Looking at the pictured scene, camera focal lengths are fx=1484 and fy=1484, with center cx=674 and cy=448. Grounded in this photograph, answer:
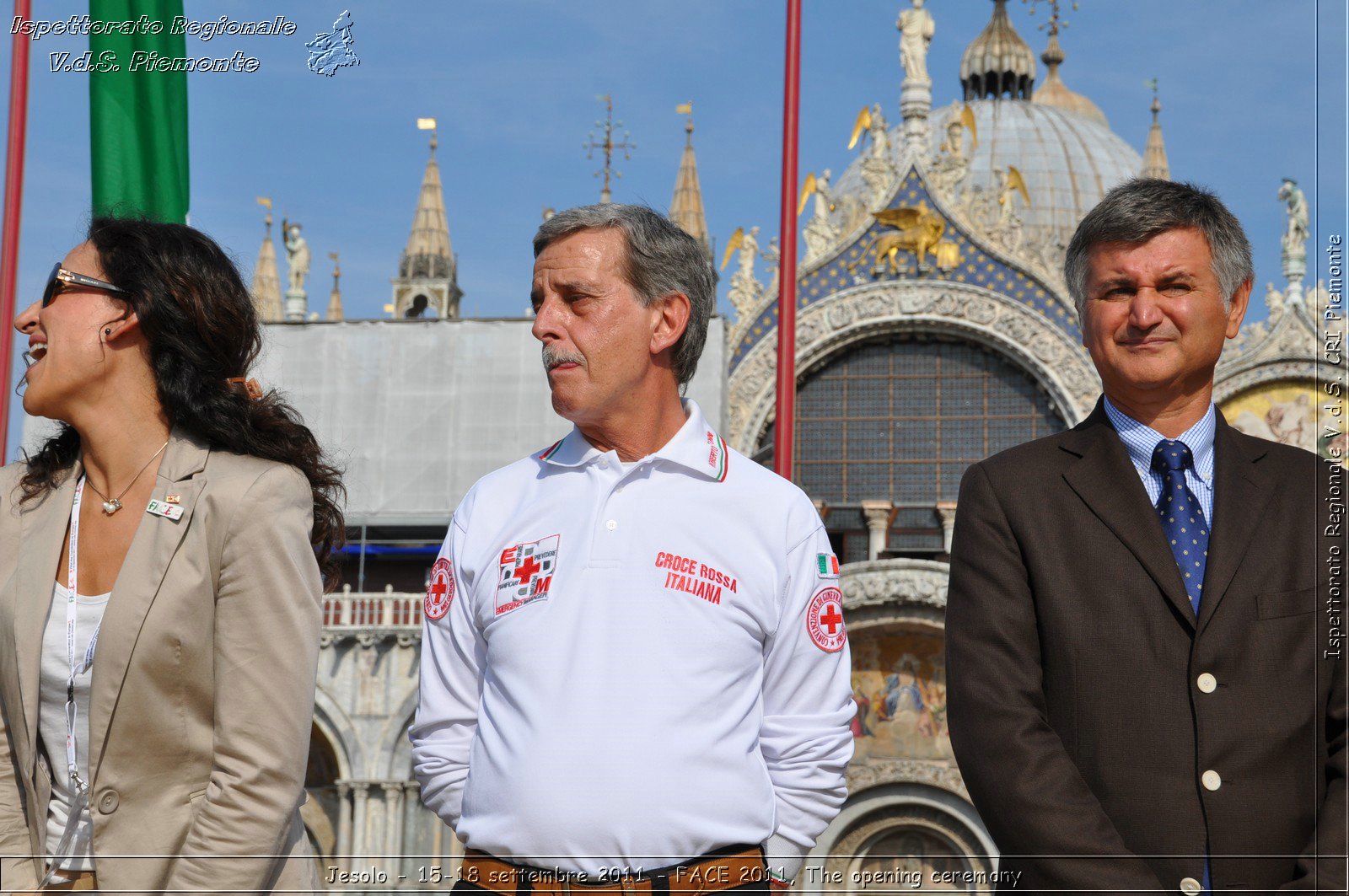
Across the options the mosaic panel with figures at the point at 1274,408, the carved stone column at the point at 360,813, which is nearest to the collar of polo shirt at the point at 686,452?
the carved stone column at the point at 360,813

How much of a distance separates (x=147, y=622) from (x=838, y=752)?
1.43 metres

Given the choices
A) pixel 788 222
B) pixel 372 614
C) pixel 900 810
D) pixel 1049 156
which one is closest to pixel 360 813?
pixel 372 614

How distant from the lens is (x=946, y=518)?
22.3 meters

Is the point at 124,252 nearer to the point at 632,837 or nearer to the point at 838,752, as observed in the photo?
the point at 632,837

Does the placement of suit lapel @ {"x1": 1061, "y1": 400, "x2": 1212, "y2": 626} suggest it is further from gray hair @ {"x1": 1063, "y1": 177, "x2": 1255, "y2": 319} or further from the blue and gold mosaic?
the blue and gold mosaic

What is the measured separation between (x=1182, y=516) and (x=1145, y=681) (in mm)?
394

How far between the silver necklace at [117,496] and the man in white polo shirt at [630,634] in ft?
2.16

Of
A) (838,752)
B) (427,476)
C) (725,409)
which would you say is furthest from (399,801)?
(838,752)

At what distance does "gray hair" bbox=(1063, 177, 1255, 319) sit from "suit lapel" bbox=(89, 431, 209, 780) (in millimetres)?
1884

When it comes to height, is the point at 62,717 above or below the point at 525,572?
below

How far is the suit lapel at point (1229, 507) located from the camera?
9.82 ft

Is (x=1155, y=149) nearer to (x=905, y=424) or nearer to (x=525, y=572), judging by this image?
(x=905, y=424)

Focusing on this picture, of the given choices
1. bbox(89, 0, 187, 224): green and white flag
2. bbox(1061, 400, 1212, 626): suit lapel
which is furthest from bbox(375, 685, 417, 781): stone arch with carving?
bbox(1061, 400, 1212, 626): suit lapel

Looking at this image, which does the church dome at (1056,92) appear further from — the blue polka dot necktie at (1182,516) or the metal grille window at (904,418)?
the blue polka dot necktie at (1182,516)
